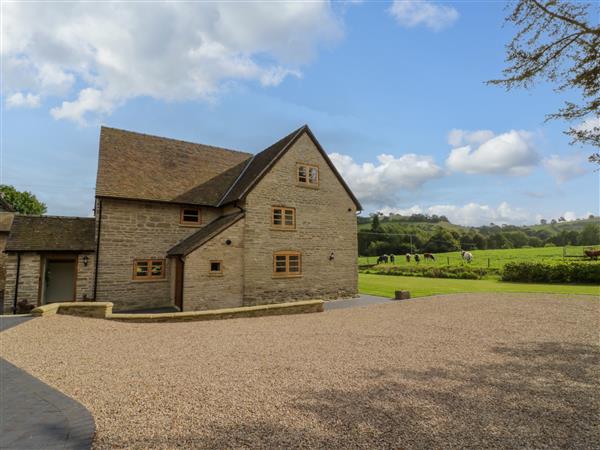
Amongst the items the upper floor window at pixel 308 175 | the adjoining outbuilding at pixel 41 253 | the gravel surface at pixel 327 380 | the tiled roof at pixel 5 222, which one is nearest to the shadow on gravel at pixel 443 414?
the gravel surface at pixel 327 380

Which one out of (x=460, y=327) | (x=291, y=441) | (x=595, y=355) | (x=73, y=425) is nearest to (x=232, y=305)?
(x=460, y=327)

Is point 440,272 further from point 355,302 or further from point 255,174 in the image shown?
point 255,174

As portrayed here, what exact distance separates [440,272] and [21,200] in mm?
64686

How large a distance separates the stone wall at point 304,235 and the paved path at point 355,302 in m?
0.84

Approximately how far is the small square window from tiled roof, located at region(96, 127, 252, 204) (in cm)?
487

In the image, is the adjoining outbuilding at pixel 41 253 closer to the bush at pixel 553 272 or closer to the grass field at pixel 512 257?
the bush at pixel 553 272

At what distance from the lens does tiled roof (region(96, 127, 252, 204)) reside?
17406 millimetres

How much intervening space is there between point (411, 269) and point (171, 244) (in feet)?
94.1

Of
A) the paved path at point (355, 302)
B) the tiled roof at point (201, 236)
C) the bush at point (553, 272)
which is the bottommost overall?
the paved path at point (355, 302)

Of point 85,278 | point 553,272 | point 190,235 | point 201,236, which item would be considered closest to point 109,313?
point 85,278

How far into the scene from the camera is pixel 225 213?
19766 millimetres

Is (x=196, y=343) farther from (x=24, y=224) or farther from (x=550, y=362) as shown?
(x=24, y=224)

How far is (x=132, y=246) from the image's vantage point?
17.1 metres

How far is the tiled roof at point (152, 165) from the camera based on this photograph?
17.4 metres
